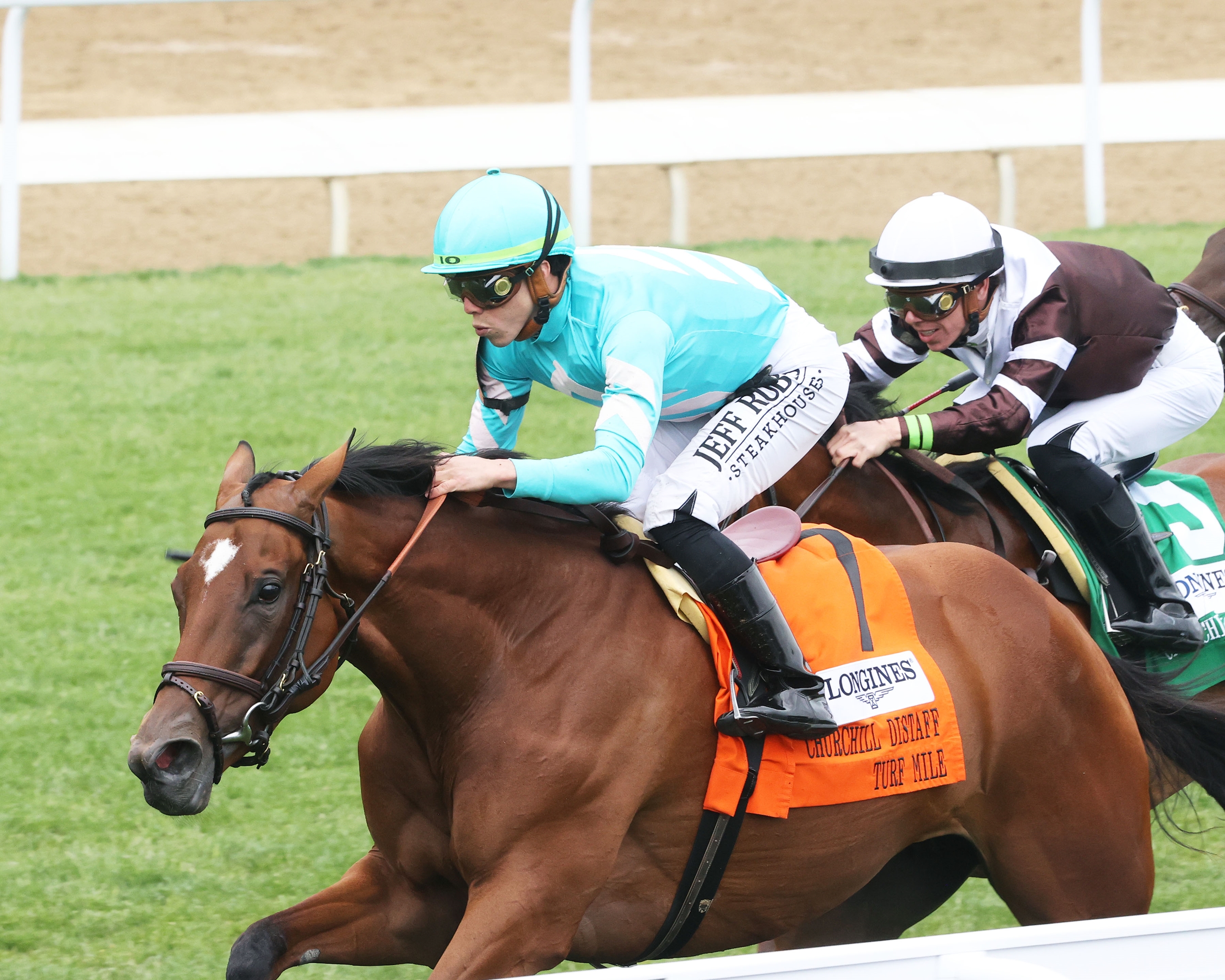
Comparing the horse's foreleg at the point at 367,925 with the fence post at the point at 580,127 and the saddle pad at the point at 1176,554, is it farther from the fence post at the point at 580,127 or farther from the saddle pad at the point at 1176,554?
the fence post at the point at 580,127

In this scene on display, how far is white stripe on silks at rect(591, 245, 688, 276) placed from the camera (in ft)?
11.6

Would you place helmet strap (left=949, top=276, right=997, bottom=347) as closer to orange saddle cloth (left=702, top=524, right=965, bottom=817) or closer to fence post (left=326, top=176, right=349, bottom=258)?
orange saddle cloth (left=702, top=524, right=965, bottom=817)

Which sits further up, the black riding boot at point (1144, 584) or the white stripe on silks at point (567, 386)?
the white stripe on silks at point (567, 386)

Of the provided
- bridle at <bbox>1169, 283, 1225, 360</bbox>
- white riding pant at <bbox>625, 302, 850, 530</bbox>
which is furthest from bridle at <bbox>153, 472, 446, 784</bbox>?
bridle at <bbox>1169, 283, 1225, 360</bbox>

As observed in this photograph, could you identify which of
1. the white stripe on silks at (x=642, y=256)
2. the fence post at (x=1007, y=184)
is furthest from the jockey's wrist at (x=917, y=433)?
the fence post at (x=1007, y=184)

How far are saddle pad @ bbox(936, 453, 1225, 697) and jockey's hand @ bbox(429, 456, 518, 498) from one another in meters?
1.85

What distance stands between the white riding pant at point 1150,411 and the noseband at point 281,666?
2.29 metres

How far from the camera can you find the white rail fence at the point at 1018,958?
2146 millimetres

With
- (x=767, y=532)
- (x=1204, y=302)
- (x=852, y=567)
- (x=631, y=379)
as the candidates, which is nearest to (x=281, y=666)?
(x=631, y=379)

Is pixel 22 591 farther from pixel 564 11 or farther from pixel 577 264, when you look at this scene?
pixel 564 11

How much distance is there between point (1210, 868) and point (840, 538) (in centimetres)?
203

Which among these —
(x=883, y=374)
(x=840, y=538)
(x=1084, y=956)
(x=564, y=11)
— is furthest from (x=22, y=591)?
(x=564, y=11)

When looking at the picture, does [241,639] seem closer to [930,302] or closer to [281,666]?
[281,666]

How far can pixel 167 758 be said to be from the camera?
2770 millimetres
